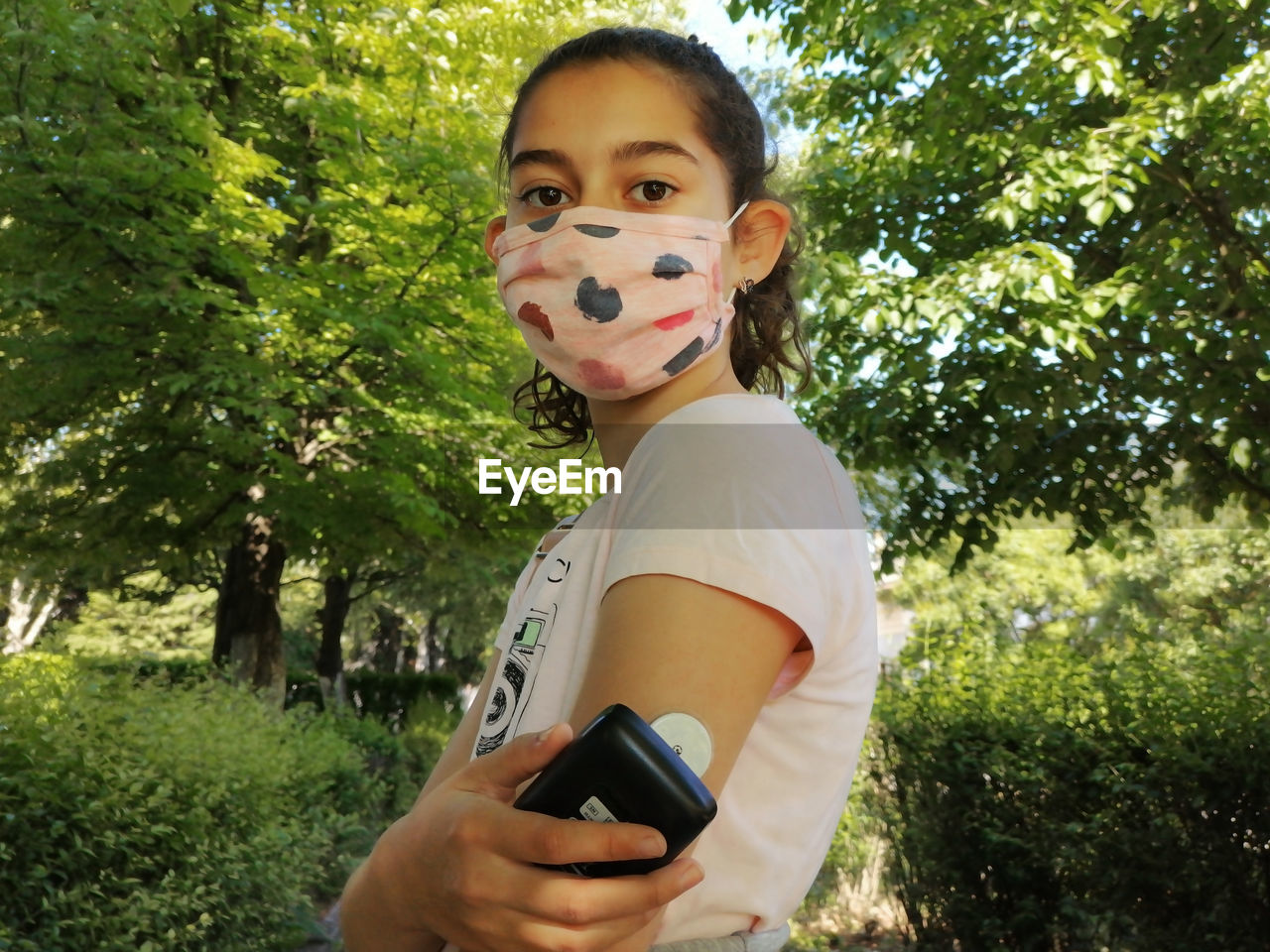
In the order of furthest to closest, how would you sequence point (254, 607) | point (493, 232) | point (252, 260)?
point (254, 607) → point (252, 260) → point (493, 232)

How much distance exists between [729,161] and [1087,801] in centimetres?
594

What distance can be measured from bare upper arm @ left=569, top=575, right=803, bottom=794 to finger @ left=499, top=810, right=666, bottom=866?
0.09 meters

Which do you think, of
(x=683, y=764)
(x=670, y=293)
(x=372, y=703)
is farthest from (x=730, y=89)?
(x=372, y=703)

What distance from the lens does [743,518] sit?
2.92 feet

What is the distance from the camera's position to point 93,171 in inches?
363

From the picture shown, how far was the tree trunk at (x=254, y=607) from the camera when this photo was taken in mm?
14359

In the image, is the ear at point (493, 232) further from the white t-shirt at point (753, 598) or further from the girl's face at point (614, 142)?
the white t-shirt at point (753, 598)

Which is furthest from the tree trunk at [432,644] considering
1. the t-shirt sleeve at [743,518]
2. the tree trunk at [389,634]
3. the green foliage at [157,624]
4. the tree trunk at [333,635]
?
the t-shirt sleeve at [743,518]

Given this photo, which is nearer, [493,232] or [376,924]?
[376,924]

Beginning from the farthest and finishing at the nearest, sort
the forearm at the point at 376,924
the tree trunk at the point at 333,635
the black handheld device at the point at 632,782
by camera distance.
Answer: the tree trunk at the point at 333,635, the forearm at the point at 376,924, the black handheld device at the point at 632,782

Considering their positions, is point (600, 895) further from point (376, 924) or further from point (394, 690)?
point (394, 690)

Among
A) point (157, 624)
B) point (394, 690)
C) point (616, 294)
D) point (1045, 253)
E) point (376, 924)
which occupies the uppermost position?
point (1045, 253)

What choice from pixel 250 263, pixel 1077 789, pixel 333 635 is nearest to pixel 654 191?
pixel 1077 789

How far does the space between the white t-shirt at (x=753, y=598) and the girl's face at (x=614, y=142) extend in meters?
0.32
